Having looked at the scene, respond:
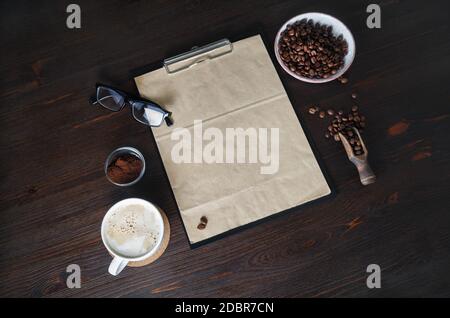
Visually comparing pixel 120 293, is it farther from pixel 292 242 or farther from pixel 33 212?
pixel 292 242

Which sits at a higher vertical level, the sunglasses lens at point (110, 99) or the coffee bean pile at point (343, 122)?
the sunglasses lens at point (110, 99)

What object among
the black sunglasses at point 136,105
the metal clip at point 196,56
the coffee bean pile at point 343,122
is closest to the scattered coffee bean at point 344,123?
the coffee bean pile at point 343,122

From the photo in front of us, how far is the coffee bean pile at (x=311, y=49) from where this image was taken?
917 millimetres

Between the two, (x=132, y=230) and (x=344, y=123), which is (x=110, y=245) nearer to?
(x=132, y=230)

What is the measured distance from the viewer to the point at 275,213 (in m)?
0.87

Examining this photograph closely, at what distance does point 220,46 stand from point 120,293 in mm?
701

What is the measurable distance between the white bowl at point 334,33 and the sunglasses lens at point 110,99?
1.44 feet

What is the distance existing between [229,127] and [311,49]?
303 millimetres

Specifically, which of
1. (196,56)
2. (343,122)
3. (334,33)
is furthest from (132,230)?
(334,33)

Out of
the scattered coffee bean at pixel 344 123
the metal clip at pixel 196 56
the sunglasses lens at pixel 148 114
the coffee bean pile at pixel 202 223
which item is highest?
the metal clip at pixel 196 56

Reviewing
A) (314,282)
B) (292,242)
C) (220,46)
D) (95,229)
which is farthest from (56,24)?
(314,282)

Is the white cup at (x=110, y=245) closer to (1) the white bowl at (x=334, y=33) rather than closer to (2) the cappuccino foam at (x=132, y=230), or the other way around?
(2) the cappuccino foam at (x=132, y=230)

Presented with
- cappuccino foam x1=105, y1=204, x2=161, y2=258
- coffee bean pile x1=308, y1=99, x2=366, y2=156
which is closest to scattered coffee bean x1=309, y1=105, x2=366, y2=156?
coffee bean pile x1=308, y1=99, x2=366, y2=156

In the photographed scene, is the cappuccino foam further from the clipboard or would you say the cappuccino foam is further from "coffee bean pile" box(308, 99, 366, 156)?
"coffee bean pile" box(308, 99, 366, 156)
